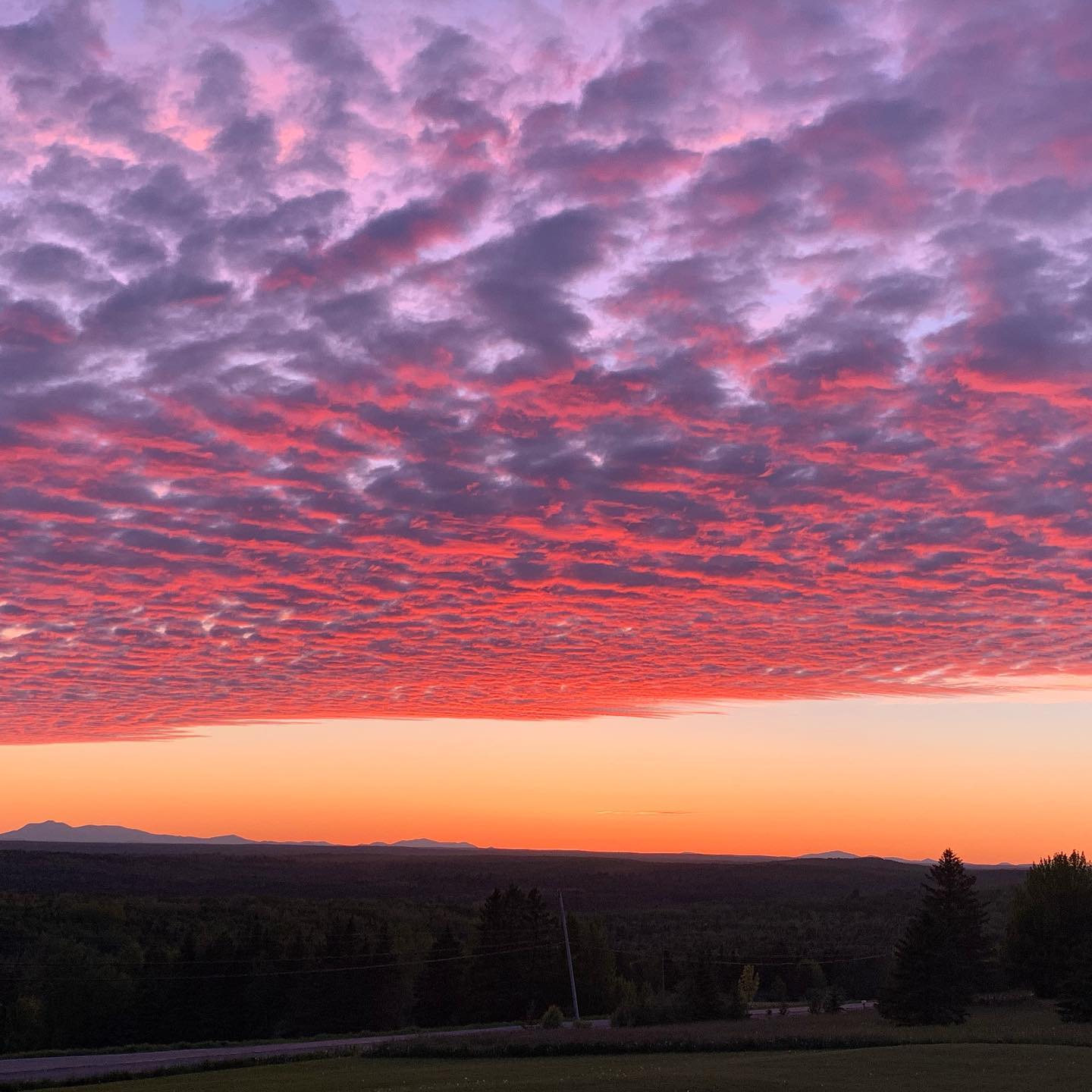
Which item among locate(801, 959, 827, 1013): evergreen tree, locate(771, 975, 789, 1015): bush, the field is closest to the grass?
the field

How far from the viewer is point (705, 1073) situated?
31.7m

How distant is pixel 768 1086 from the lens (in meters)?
28.5

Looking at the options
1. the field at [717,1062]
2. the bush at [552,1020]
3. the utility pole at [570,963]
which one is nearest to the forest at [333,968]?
the utility pole at [570,963]

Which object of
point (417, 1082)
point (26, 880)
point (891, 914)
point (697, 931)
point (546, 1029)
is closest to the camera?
point (417, 1082)

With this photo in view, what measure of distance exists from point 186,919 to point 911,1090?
293 ft

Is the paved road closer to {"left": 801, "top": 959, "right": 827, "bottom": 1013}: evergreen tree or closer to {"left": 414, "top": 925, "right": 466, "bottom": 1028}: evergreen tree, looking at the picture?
{"left": 414, "top": 925, "right": 466, "bottom": 1028}: evergreen tree

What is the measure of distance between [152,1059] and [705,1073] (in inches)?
1251

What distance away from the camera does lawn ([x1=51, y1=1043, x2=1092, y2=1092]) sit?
29.6m

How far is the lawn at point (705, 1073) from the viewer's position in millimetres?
29625

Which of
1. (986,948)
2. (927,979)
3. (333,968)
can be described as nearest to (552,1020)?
(927,979)

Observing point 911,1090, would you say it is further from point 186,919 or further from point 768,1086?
point 186,919

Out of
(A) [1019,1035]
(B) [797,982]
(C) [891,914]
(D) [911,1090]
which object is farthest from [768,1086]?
(C) [891,914]

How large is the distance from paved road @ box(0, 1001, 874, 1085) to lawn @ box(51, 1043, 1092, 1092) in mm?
4552

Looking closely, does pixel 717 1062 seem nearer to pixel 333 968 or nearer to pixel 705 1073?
pixel 705 1073
